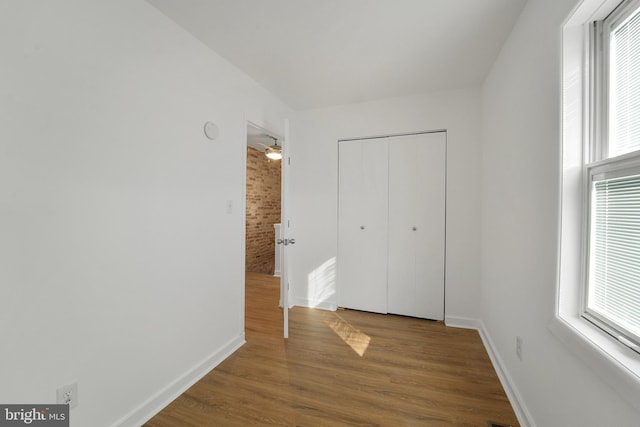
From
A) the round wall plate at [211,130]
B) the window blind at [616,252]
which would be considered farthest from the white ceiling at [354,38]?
the window blind at [616,252]

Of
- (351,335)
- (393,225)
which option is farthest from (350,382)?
(393,225)

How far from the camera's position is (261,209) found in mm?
5887

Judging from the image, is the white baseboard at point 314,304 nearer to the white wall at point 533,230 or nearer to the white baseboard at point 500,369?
the white baseboard at point 500,369

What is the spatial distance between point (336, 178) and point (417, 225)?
1.10m

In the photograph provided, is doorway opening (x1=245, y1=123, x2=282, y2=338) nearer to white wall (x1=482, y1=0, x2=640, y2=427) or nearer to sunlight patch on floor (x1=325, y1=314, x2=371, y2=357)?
sunlight patch on floor (x1=325, y1=314, x2=371, y2=357)

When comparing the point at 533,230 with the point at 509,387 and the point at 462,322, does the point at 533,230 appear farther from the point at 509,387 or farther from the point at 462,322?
the point at 462,322

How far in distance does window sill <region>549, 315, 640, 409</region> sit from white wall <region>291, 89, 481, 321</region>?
1.70 meters

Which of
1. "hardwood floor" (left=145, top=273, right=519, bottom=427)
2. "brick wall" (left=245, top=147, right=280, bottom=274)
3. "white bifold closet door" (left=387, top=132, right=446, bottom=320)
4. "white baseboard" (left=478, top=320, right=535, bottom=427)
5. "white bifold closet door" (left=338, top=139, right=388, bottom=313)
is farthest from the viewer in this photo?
"brick wall" (left=245, top=147, right=280, bottom=274)

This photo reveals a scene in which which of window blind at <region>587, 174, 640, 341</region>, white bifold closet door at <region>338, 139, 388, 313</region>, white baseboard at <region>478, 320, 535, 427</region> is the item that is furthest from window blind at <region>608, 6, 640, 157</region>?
white bifold closet door at <region>338, 139, 388, 313</region>

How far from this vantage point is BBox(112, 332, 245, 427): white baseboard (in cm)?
153

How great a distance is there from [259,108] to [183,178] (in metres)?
1.23

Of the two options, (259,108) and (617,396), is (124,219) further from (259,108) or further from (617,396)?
(617,396)

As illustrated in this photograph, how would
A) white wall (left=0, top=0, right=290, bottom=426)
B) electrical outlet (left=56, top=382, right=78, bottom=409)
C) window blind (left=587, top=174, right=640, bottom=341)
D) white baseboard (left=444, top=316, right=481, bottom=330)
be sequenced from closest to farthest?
window blind (left=587, top=174, right=640, bottom=341) → white wall (left=0, top=0, right=290, bottom=426) → electrical outlet (left=56, top=382, right=78, bottom=409) → white baseboard (left=444, top=316, right=481, bottom=330)

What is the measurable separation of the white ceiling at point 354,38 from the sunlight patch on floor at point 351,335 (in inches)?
98.8
